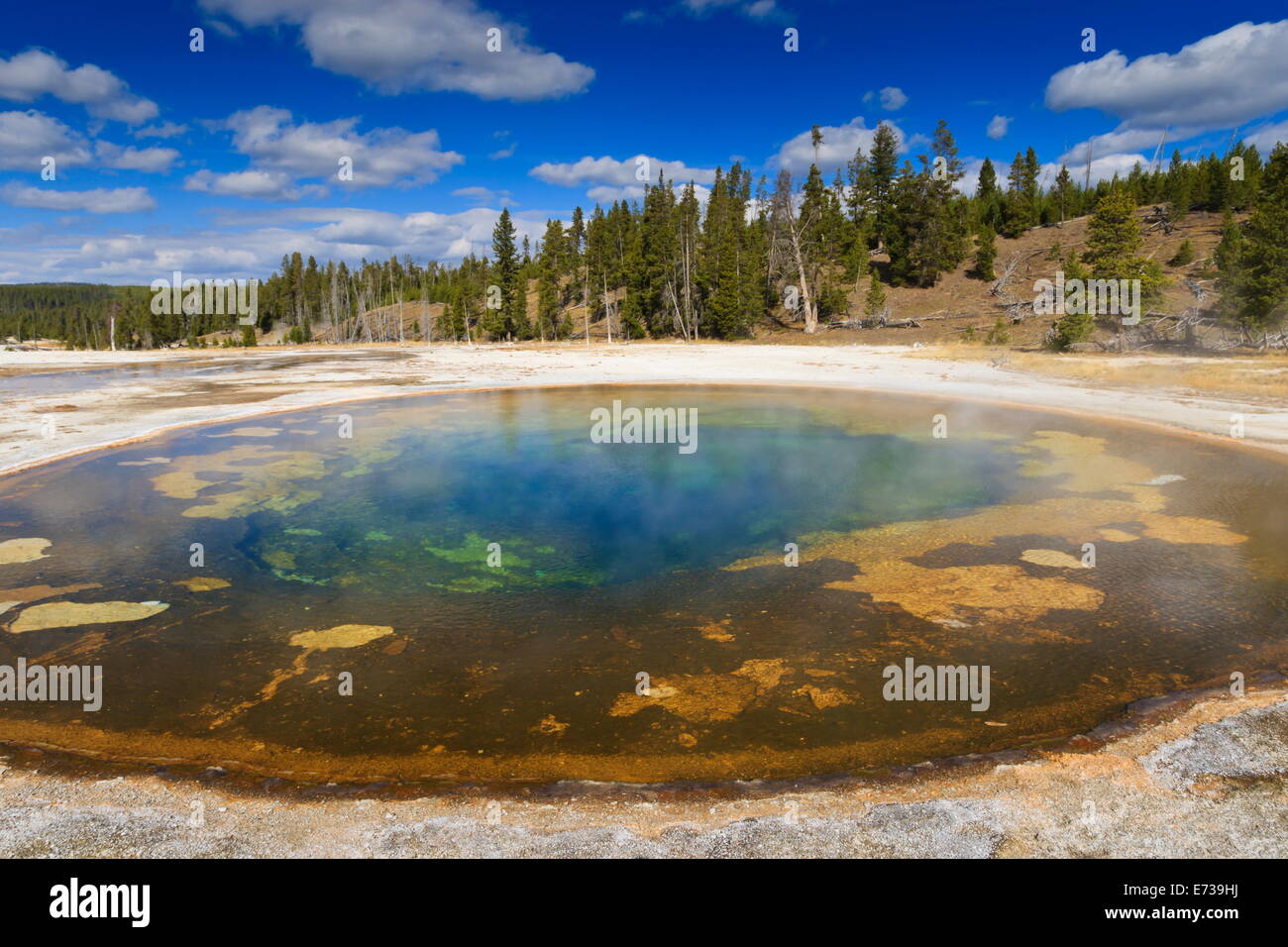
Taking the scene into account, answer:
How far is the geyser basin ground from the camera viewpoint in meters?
6.18

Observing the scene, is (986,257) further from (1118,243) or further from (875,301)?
(1118,243)

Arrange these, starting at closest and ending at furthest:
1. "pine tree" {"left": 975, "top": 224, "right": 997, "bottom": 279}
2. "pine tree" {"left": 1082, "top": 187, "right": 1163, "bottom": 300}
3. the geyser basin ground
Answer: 1. the geyser basin ground
2. "pine tree" {"left": 1082, "top": 187, "right": 1163, "bottom": 300}
3. "pine tree" {"left": 975, "top": 224, "right": 997, "bottom": 279}

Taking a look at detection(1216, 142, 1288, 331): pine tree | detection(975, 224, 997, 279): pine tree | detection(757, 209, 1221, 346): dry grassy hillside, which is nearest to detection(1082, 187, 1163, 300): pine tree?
detection(1216, 142, 1288, 331): pine tree

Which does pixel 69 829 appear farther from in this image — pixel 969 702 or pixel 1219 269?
pixel 1219 269

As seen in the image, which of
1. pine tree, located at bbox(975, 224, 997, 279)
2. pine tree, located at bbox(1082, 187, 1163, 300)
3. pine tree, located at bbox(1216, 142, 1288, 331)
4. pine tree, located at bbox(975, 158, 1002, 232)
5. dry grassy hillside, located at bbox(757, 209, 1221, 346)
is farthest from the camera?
pine tree, located at bbox(975, 158, 1002, 232)

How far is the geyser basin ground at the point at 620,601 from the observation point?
20.3ft

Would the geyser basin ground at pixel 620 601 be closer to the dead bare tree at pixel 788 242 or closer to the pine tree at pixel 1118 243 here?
the pine tree at pixel 1118 243

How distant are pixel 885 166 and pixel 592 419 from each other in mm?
61169

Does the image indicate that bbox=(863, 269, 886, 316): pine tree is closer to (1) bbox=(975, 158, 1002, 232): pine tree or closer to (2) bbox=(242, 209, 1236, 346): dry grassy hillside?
(2) bbox=(242, 209, 1236, 346): dry grassy hillside

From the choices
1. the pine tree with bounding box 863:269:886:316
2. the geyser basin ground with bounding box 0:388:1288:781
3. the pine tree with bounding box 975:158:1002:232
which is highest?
the pine tree with bounding box 975:158:1002:232

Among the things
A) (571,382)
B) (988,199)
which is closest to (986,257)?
(988,199)

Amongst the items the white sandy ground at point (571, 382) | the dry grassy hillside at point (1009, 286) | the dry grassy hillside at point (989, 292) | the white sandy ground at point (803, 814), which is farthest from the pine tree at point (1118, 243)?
the white sandy ground at point (803, 814)

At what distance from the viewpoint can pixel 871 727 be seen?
6.21 m
